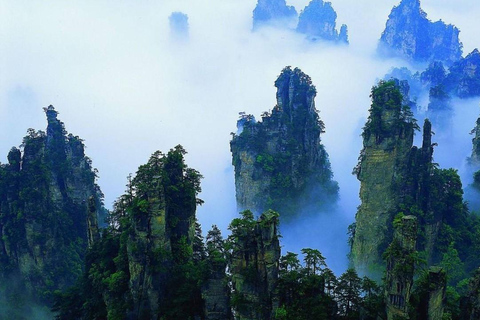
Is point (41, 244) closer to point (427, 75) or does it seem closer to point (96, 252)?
point (96, 252)

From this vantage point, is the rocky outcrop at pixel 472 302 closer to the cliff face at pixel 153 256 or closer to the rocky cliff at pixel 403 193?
the rocky cliff at pixel 403 193

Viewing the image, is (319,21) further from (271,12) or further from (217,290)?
(217,290)

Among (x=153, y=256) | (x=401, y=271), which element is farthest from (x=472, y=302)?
(x=153, y=256)

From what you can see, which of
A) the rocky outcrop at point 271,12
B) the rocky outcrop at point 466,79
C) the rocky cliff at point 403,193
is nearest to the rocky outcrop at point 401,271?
the rocky cliff at point 403,193

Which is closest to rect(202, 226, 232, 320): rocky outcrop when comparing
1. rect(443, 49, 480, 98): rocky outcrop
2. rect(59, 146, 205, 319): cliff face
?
rect(59, 146, 205, 319): cliff face

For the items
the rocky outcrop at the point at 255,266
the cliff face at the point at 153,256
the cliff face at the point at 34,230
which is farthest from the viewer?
the cliff face at the point at 34,230

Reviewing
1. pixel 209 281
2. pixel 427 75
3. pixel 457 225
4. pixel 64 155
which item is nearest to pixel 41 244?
pixel 64 155
